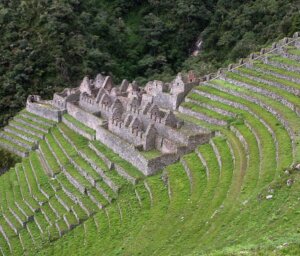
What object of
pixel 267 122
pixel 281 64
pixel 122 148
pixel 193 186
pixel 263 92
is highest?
pixel 281 64

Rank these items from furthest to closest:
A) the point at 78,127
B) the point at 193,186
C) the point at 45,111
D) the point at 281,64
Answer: the point at 45,111 → the point at 78,127 → the point at 281,64 → the point at 193,186

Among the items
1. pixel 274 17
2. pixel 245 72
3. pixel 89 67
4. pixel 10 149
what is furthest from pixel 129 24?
pixel 245 72

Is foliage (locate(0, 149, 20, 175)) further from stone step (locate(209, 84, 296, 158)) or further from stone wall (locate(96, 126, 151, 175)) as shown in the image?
stone step (locate(209, 84, 296, 158))

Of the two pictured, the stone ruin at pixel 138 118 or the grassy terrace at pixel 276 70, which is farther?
the grassy terrace at pixel 276 70

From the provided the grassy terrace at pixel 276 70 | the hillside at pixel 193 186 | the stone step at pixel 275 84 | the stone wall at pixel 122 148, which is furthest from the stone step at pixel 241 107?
the stone wall at pixel 122 148

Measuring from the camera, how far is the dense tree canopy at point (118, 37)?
56.5 meters

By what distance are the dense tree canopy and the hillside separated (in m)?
19.2

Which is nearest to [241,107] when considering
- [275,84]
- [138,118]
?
[275,84]

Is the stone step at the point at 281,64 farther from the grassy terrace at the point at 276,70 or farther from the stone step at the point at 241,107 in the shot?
the stone step at the point at 241,107

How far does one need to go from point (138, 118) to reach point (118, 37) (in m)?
39.6

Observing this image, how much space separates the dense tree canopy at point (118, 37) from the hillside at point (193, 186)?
19.2 m

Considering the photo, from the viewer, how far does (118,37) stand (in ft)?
226

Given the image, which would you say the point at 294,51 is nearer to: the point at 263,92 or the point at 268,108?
the point at 263,92

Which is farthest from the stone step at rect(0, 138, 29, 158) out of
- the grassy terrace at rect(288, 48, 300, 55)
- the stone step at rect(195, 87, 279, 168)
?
the grassy terrace at rect(288, 48, 300, 55)
